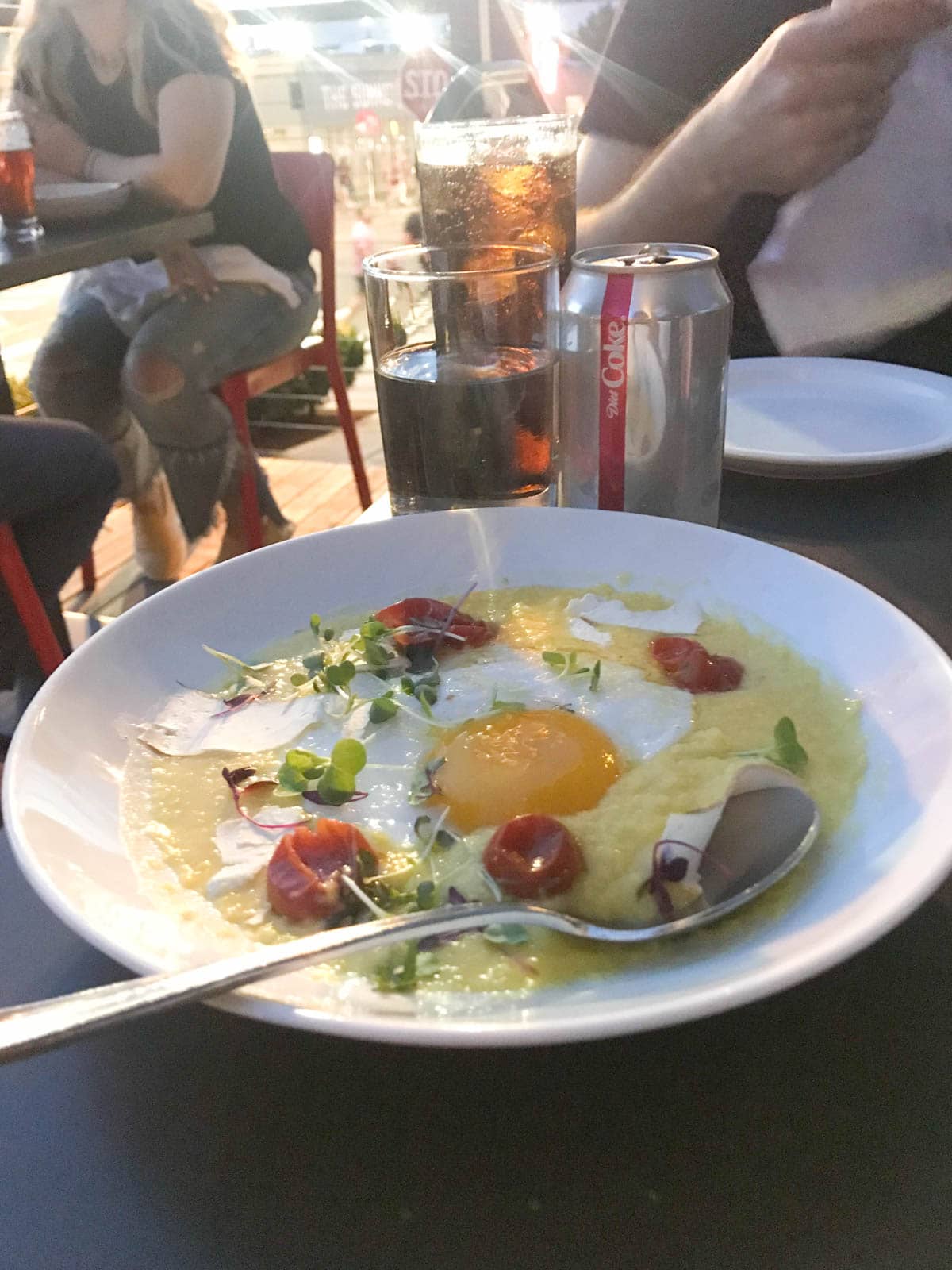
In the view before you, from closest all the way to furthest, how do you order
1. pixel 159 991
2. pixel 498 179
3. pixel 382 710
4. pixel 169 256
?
pixel 159 991 → pixel 382 710 → pixel 498 179 → pixel 169 256

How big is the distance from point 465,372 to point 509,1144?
3.04ft

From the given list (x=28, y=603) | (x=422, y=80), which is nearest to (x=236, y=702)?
(x=28, y=603)

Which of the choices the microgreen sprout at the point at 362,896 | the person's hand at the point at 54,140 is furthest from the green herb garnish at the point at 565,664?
the person's hand at the point at 54,140

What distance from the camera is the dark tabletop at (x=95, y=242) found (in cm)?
246

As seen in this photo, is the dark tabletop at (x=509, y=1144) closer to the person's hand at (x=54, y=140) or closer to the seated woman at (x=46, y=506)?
the seated woman at (x=46, y=506)

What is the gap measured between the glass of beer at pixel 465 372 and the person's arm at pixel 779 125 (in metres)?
0.70

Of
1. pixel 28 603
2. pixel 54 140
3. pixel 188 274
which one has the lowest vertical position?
pixel 28 603

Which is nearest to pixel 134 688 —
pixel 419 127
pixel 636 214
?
pixel 419 127

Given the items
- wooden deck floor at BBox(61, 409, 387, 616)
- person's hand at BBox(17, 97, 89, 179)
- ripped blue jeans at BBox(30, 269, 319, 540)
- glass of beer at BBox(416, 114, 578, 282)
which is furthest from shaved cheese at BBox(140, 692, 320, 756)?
person's hand at BBox(17, 97, 89, 179)

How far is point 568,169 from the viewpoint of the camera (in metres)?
1.32

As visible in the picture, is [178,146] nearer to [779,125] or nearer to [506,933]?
[779,125]

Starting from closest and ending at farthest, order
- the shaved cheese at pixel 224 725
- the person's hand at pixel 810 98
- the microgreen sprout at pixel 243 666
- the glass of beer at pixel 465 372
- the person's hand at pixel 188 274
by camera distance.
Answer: the shaved cheese at pixel 224 725, the microgreen sprout at pixel 243 666, the glass of beer at pixel 465 372, the person's hand at pixel 810 98, the person's hand at pixel 188 274

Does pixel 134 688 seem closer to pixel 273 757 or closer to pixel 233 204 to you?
pixel 273 757

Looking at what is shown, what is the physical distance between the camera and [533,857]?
0.70 m
